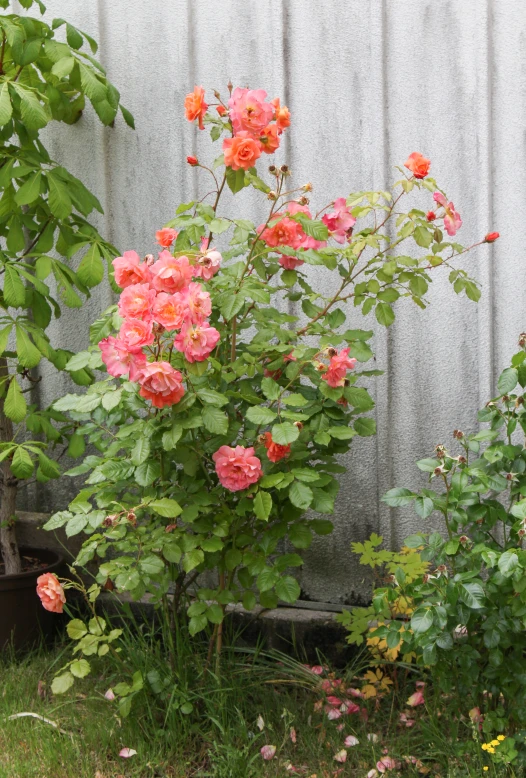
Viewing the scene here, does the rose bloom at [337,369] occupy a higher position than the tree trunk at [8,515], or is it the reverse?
the rose bloom at [337,369]

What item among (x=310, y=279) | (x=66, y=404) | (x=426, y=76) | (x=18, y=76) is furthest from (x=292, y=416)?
(x=18, y=76)

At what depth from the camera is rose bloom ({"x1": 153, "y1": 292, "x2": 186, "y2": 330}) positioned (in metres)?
1.81

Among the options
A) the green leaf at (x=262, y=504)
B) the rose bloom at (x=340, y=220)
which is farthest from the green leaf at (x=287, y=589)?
the rose bloom at (x=340, y=220)

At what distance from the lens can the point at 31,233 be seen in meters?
2.79

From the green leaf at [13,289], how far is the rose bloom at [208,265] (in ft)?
2.10

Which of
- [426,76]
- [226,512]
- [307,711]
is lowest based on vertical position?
[307,711]

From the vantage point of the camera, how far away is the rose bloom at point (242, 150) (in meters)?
1.91

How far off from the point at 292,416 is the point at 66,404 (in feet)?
1.88

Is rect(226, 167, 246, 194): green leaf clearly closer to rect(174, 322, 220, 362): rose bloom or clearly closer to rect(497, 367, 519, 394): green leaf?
rect(174, 322, 220, 362): rose bloom

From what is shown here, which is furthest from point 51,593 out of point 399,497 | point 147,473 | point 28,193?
point 28,193

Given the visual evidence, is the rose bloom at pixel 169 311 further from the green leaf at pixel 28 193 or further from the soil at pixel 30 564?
the soil at pixel 30 564

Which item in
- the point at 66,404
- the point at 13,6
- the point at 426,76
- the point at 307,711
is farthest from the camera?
the point at 13,6

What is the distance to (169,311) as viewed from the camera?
181 centimetres

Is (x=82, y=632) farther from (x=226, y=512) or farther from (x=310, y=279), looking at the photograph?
(x=310, y=279)
